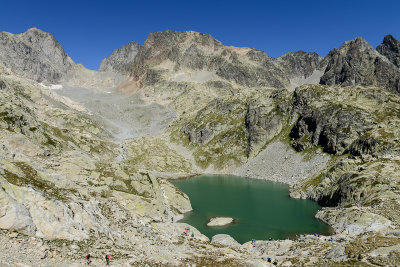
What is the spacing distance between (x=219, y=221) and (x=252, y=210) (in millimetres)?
18215

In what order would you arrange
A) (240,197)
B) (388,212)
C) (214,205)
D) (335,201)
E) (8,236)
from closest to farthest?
(8,236) < (388,212) < (335,201) < (214,205) < (240,197)

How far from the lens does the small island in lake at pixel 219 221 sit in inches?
2643

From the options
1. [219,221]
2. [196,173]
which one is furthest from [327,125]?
[219,221]

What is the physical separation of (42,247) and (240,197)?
85.2 meters

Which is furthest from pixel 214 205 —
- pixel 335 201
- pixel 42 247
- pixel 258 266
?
pixel 42 247

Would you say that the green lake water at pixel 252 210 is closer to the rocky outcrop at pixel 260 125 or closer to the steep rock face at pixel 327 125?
the steep rock face at pixel 327 125

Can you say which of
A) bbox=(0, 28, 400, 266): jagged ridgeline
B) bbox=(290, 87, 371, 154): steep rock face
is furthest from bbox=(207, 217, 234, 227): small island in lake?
bbox=(290, 87, 371, 154): steep rock face

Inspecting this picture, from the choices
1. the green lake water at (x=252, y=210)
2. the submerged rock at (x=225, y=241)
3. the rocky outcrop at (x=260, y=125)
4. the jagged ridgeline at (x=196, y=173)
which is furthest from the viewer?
the rocky outcrop at (x=260, y=125)

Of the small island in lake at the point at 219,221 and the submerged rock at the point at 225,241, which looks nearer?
the submerged rock at the point at 225,241

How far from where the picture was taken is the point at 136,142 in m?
194

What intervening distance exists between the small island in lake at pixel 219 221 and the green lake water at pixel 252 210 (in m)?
1.55

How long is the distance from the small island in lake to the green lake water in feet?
5.08

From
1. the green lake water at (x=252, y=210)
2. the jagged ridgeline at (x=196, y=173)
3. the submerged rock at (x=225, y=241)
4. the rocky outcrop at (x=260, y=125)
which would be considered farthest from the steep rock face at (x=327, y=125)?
the submerged rock at (x=225, y=241)

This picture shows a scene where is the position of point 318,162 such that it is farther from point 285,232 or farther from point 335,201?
point 285,232
